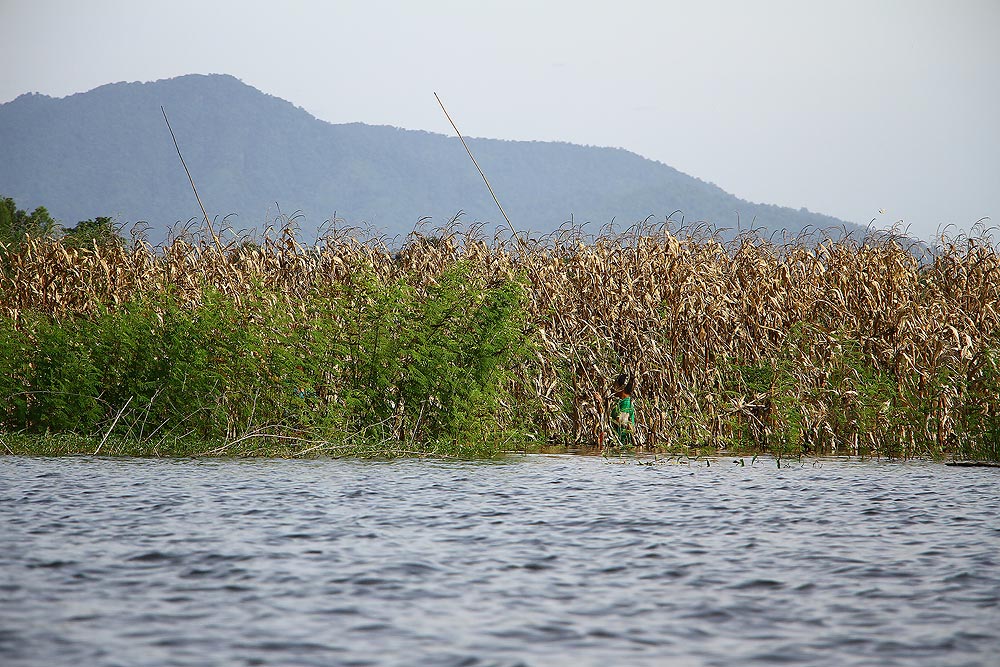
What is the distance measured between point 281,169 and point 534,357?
155605 millimetres

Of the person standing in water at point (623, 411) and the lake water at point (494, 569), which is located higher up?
the person standing in water at point (623, 411)

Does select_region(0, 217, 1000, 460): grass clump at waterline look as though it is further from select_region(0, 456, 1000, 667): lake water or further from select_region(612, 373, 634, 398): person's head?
select_region(0, 456, 1000, 667): lake water

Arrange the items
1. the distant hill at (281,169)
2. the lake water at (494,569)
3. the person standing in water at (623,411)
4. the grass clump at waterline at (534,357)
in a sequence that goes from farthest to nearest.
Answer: the distant hill at (281,169) < the person standing in water at (623,411) < the grass clump at waterline at (534,357) < the lake water at (494,569)

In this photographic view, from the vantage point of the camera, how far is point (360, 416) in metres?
13.7

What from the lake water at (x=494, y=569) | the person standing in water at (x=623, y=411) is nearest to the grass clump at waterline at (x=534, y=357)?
the person standing in water at (x=623, y=411)

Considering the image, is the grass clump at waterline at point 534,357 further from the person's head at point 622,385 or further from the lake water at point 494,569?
the lake water at point 494,569

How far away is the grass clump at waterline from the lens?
1345 cm

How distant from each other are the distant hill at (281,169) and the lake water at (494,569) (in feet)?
390

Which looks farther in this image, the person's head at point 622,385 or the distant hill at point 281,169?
the distant hill at point 281,169

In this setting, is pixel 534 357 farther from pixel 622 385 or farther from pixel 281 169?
pixel 281 169

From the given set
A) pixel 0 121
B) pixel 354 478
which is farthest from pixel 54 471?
pixel 0 121

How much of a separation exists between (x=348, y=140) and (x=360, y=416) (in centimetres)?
16159

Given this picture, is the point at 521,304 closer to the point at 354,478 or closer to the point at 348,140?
the point at 354,478

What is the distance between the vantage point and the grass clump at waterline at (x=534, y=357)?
44.1 ft
